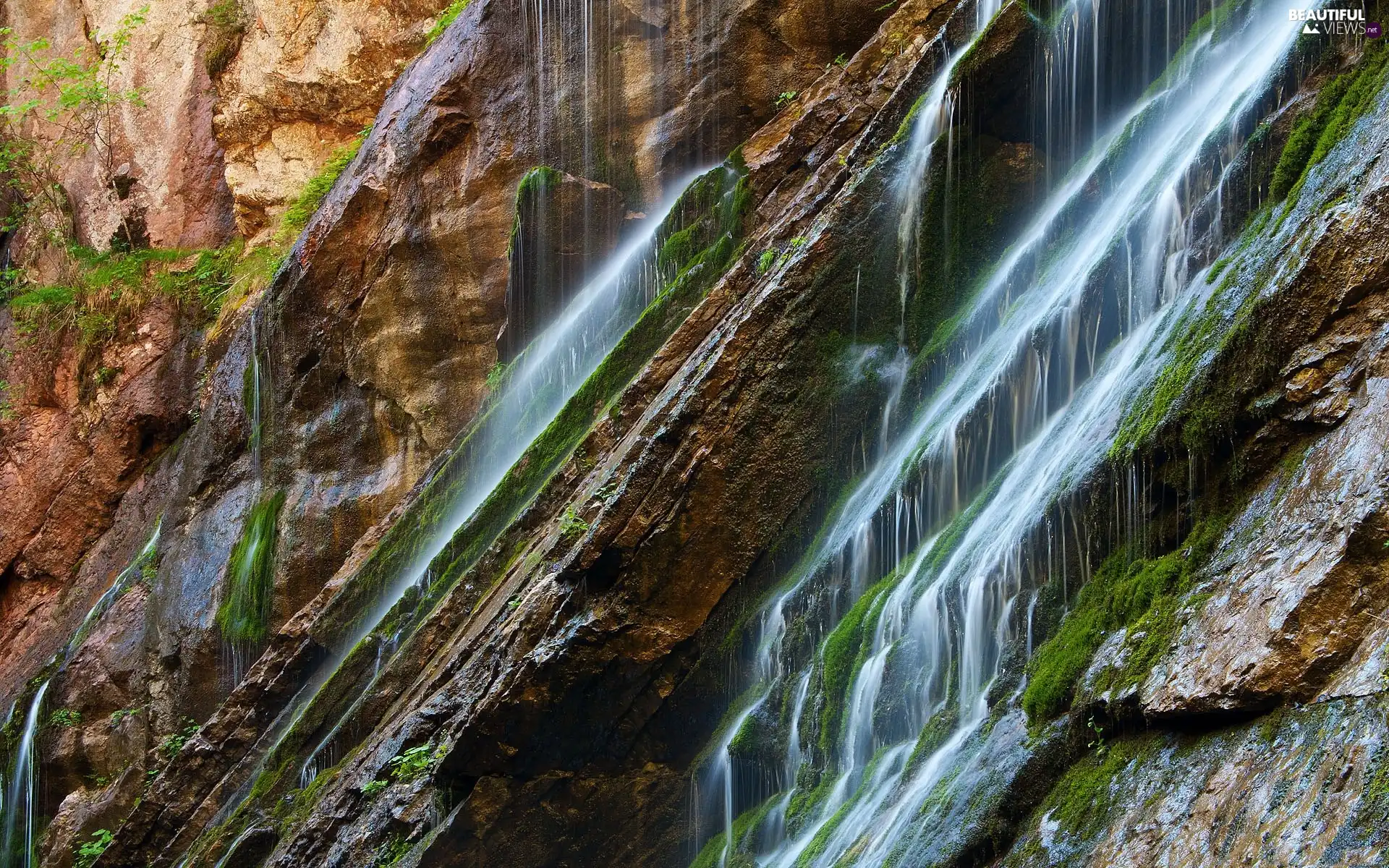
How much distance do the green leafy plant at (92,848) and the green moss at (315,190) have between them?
9.19m

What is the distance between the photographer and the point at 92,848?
50.9 feet

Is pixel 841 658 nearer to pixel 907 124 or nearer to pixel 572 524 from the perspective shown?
pixel 572 524

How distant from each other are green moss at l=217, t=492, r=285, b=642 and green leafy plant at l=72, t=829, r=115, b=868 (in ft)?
8.81

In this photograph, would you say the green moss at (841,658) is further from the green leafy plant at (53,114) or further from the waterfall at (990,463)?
the green leafy plant at (53,114)

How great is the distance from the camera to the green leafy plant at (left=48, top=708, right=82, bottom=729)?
17.7 meters

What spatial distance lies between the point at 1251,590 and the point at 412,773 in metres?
5.98

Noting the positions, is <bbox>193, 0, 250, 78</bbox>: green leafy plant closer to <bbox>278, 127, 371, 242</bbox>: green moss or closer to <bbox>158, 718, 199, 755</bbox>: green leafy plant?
<bbox>278, 127, 371, 242</bbox>: green moss

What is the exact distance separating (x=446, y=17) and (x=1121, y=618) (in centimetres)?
1627

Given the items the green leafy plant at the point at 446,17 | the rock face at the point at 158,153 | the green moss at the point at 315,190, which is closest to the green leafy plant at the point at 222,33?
the rock face at the point at 158,153

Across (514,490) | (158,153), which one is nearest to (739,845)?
(514,490)

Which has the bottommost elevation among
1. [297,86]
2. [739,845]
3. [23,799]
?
[23,799]

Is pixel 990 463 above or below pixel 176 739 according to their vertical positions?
above

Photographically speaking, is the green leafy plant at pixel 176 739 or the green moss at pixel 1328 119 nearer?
the green moss at pixel 1328 119

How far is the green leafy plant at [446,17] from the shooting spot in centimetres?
1889
